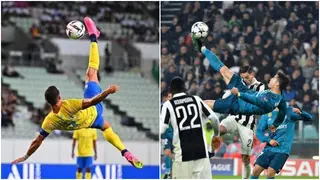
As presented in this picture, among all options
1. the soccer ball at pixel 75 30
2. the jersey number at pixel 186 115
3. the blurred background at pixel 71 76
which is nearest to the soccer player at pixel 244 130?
the soccer ball at pixel 75 30

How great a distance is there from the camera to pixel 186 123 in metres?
11.3

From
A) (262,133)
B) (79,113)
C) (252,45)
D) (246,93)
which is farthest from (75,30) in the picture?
(252,45)

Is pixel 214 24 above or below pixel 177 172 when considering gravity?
above

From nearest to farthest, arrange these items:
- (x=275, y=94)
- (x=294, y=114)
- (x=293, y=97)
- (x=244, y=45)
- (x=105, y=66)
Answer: (x=275, y=94) → (x=294, y=114) → (x=293, y=97) → (x=244, y=45) → (x=105, y=66)

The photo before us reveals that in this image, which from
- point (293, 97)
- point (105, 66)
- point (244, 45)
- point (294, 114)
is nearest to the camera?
point (294, 114)

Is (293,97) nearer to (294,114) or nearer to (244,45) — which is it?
(244,45)

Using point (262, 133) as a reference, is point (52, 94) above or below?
above

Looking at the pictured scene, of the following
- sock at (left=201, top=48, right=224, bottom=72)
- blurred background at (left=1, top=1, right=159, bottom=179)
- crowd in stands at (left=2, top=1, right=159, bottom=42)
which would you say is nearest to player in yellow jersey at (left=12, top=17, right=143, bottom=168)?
sock at (left=201, top=48, right=224, bottom=72)

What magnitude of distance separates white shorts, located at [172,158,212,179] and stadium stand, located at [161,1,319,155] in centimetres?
793

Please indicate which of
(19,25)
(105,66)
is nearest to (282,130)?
(105,66)

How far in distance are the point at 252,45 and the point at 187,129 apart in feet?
36.3

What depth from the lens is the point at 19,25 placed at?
2898cm

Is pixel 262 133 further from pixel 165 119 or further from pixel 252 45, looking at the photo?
pixel 252 45

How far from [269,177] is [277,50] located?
8917mm
